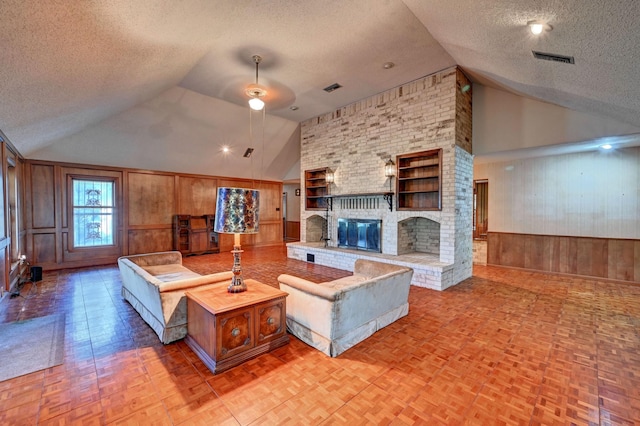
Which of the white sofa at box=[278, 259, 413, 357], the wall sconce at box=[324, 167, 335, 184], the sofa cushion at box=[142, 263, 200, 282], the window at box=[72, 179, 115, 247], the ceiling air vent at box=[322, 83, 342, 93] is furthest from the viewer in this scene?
the wall sconce at box=[324, 167, 335, 184]

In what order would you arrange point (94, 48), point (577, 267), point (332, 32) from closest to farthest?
1. point (94, 48)
2. point (332, 32)
3. point (577, 267)

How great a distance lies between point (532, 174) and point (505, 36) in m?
4.16

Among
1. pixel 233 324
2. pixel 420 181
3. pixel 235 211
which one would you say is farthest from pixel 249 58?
pixel 233 324

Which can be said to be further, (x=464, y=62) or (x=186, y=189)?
(x=186, y=189)

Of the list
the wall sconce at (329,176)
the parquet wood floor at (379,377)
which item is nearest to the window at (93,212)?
the parquet wood floor at (379,377)

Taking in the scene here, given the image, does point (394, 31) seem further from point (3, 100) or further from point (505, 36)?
Answer: point (3, 100)

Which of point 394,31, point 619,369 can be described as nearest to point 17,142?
point 394,31

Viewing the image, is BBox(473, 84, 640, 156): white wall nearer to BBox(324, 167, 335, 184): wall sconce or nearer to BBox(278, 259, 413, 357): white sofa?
BBox(324, 167, 335, 184): wall sconce

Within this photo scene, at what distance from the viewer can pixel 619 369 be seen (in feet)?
7.79

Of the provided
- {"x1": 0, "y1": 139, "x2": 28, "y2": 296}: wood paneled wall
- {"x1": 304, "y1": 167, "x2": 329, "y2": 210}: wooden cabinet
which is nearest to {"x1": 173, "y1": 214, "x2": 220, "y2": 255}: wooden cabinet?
{"x1": 0, "y1": 139, "x2": 28, "y2": 296}: wood paneled wall

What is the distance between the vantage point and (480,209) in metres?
7.15

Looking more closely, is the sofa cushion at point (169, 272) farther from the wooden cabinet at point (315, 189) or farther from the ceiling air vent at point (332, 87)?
the ceiling air vent at point (332, 87)

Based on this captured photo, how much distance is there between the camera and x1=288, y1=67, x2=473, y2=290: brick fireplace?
193 inches

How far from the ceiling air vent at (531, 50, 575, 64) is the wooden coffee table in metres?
3.75
